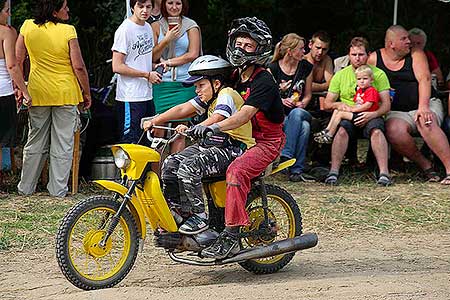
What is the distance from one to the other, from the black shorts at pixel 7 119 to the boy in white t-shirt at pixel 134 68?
3.07ft

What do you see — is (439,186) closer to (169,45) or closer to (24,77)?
(169,45)

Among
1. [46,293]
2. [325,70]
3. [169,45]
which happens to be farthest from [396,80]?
[46,293]

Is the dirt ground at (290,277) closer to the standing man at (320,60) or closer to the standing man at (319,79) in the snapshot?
the standing man at (319,79)

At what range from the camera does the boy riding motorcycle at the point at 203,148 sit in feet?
18.6

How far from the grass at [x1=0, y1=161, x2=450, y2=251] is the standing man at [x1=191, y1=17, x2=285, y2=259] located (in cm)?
178

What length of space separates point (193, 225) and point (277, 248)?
0.58m

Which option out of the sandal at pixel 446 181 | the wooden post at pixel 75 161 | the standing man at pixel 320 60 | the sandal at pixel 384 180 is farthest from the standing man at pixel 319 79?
the wooden post at pixel 75 161

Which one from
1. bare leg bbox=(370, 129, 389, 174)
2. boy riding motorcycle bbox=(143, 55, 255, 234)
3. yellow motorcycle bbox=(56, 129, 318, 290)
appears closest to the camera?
yellow motorcycle bbox=(56, 129, 318, 290)

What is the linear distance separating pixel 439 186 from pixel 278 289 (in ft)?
14.2

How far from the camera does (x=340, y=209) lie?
27.3 ft

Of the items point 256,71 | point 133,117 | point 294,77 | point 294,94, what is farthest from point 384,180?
point 256,71

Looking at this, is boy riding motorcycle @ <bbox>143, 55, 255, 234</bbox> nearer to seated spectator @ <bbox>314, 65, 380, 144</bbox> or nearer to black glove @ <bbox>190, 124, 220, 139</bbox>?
black glove @ <bbox>190, 124, 220, 139</bbox>

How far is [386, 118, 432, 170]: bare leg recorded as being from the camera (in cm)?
966

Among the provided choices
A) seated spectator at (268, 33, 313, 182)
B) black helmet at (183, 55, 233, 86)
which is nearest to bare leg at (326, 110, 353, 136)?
seated spectator at (268, 33, 313, 182)
